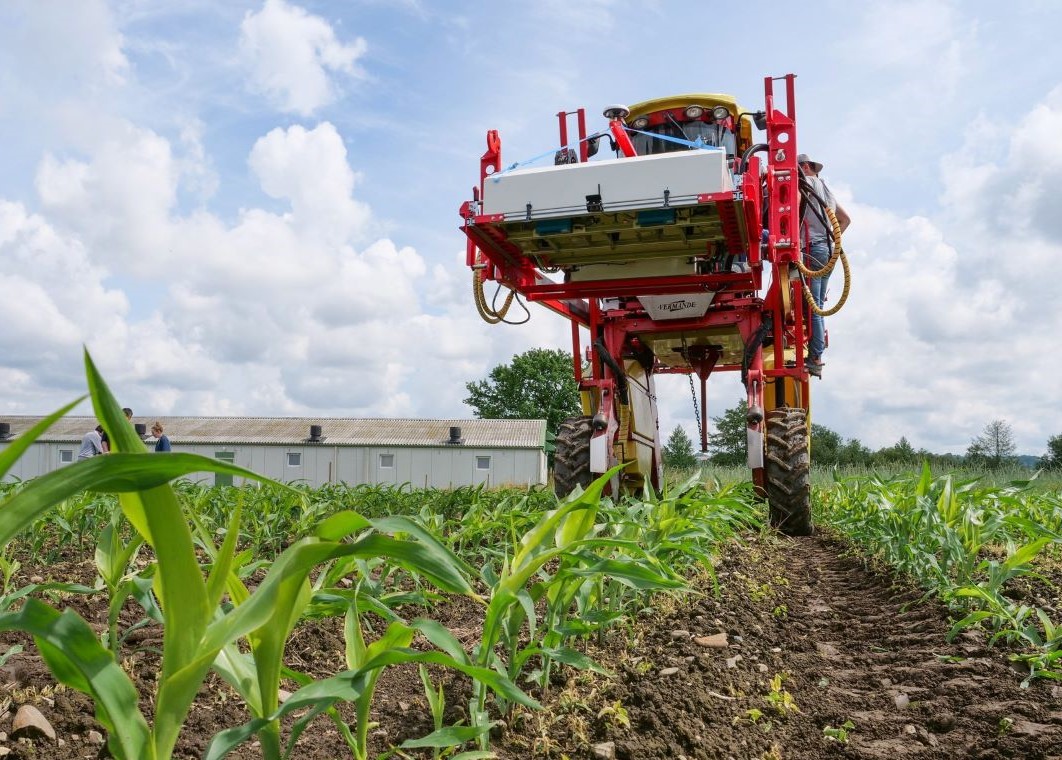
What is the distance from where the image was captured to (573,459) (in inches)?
265

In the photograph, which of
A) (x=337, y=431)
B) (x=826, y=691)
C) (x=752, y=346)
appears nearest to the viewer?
(x=826, y=691)

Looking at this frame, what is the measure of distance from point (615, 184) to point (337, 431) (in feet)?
99.6

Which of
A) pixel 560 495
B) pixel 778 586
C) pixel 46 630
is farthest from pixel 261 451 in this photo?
pixel 46 630

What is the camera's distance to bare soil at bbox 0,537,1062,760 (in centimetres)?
207

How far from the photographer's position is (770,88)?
21.5ft

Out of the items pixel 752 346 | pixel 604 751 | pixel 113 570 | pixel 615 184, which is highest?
pixel 615 184

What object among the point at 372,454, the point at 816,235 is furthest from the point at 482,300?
the point at 372,454

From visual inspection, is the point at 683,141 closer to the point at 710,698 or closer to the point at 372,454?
the point at 710,698

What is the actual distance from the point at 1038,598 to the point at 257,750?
11.3 feet

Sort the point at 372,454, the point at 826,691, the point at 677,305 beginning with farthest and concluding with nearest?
the point at 372,454
the point at 677,305
the point at 826,691

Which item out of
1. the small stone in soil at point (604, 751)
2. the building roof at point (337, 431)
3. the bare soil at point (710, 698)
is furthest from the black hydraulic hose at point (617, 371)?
the building roof at point (337, 431)

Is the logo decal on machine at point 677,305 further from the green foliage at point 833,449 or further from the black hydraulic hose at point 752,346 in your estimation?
the green foliage at point 833,449

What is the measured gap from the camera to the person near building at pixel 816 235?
7004 millimetres

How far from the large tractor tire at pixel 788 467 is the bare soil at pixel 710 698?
288 cm
